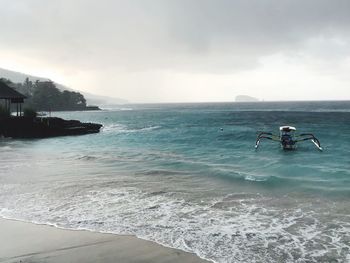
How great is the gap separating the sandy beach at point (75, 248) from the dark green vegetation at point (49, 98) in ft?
479

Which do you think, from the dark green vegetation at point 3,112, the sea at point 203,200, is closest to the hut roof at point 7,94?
the dark green vegetation at point 3,112

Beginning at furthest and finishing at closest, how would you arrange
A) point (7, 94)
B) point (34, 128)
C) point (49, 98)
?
1. point (49, 98)
2. point (34, 128)
3. point (7, 94)

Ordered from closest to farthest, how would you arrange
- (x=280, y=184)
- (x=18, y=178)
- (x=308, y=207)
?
(x=308, y=207), (x=280, y=184), (x=18, y=178)

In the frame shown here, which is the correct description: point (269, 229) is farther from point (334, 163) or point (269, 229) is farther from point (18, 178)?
point (334, 163)

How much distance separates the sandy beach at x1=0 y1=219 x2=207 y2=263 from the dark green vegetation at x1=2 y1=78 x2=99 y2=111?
146 meters

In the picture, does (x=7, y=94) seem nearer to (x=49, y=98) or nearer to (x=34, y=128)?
(x=34, y=128)

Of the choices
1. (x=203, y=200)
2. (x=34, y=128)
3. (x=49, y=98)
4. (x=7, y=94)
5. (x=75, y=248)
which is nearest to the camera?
(x=75, y=248)

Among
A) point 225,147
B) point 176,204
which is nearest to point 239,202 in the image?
point 176,204

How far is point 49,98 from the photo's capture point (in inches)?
6599

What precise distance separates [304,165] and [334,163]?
2.25 metres

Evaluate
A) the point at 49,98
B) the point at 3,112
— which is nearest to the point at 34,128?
the point at 3,112

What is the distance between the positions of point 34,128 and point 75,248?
42678 mm

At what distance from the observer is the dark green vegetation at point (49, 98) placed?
527 feet

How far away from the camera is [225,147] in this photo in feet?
117
